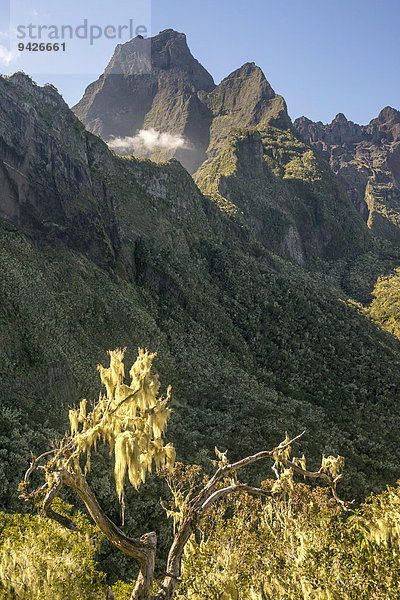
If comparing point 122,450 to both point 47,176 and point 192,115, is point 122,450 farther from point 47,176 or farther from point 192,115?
point 192,115

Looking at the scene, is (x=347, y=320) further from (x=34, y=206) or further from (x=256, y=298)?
(x=34, y=206)

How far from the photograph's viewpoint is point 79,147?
70.5 metres

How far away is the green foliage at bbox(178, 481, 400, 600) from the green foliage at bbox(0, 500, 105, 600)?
2.81 metres

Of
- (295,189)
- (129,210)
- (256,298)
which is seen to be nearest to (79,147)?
(129,210)

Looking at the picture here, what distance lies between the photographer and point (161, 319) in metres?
63.9

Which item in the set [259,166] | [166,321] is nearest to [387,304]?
[166,321]

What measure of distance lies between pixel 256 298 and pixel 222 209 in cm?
3867

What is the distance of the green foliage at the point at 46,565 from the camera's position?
9.31 metres

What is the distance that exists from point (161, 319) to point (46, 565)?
5400 centimetres

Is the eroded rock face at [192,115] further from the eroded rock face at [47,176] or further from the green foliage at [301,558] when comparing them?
the green foliage at [301,558]

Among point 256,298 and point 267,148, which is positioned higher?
point 267,148

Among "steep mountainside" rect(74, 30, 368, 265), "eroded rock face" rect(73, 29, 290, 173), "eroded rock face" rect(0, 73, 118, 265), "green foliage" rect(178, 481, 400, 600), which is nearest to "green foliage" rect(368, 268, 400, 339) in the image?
"steep mountainside" rect(74, 30, 368, 265)

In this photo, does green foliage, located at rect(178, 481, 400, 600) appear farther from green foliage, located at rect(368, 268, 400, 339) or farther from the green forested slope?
green foliage, located at rect(368, 268, 400, 339)

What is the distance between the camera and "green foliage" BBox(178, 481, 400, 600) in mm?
8039
